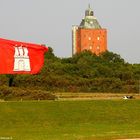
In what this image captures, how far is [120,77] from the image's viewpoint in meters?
82.6

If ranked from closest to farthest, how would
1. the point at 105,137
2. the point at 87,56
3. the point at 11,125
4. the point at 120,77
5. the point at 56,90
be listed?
the point at 105,137 < the point at 11,125 < the point at 56,90 < the point at 120,77 < the point at 87,56

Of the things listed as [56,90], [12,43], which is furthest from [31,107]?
[56,90]

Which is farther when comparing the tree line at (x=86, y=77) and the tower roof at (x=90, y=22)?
the tower roof at (x=90, y=22)

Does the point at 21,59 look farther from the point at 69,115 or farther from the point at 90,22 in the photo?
the point at 90,22

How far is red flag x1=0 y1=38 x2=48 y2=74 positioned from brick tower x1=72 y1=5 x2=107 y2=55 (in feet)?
398

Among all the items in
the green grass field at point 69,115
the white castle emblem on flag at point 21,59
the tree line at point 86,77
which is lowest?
Answer: the green grass field at point 69,115

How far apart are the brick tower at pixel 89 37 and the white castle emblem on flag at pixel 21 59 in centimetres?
12152

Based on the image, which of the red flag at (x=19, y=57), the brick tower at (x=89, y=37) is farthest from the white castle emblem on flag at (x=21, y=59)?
the brick tower at (x=89, y=37)

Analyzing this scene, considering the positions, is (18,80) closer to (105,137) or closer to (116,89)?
(116,89)

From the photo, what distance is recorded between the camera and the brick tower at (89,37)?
455 ft

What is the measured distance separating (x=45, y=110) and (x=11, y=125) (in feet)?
14.8

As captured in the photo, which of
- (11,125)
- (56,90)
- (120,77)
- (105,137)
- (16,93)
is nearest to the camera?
(105,137)

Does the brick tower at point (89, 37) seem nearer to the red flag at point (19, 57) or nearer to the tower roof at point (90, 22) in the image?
the tower roof at point (90, 22)

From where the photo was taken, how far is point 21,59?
13.9 meters
